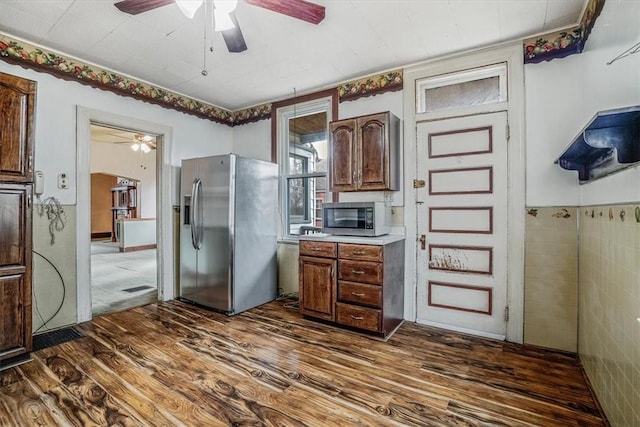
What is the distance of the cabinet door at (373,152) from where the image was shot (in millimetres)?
3006

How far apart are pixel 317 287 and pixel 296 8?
236 cm

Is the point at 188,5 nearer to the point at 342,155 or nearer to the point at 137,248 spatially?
the point at 342,155

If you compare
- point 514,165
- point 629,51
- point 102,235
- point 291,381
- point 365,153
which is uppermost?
point 629,51

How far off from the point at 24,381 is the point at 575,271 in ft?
13.4

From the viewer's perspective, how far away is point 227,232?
3344mm

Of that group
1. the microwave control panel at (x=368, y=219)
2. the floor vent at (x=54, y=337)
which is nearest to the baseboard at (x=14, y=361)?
the floor vent at (x=54, y=337)

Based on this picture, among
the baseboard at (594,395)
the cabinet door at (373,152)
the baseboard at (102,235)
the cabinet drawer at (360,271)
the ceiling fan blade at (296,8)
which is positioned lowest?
the baseboard at (594,395)

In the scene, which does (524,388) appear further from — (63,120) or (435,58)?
(63,120)

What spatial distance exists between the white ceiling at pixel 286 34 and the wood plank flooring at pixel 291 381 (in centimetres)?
262

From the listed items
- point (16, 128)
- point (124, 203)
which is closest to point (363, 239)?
point (16, 128)

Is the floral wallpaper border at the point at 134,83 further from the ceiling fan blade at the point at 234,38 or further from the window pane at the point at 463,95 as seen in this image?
the ceiling fan blade at the point at 234,38

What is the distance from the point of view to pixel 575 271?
7.98 feet

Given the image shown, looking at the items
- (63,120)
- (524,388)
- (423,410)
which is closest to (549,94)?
(524,388)

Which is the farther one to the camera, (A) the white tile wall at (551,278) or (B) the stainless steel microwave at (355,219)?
(B) the stainless steel microwave at (355,219)
